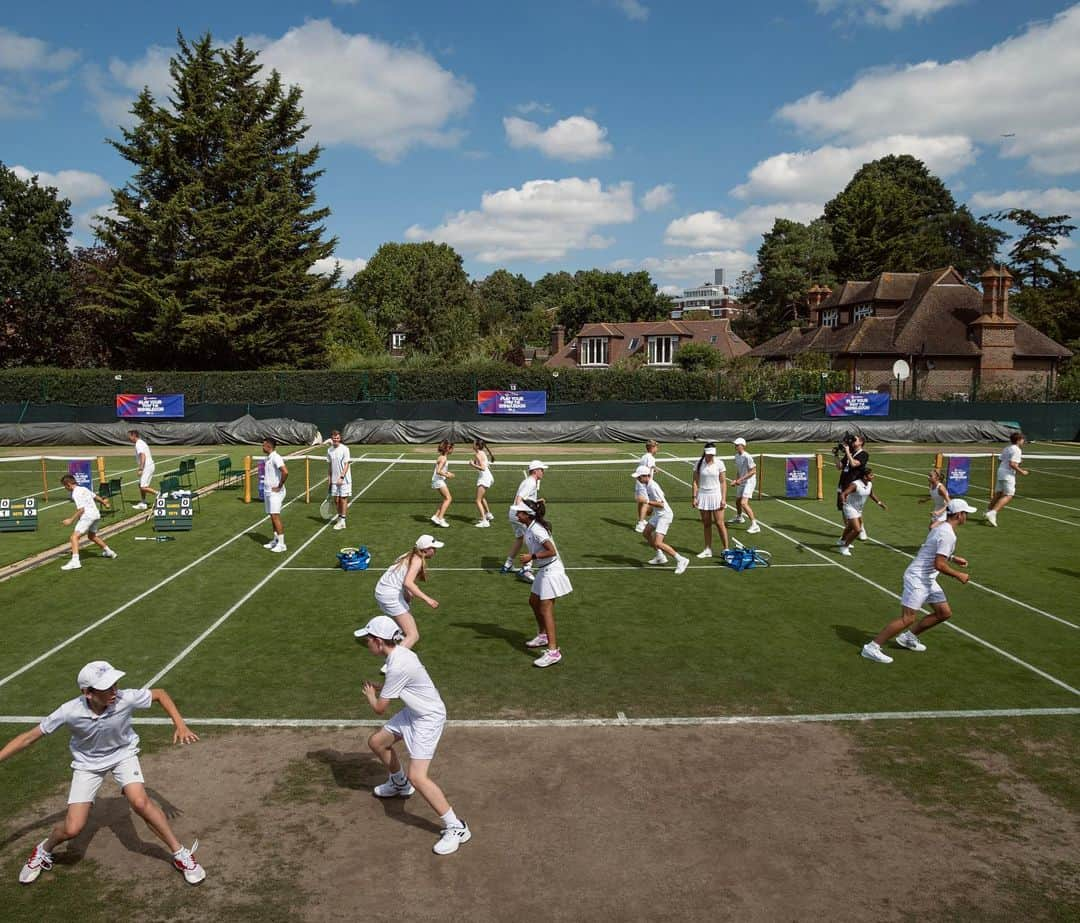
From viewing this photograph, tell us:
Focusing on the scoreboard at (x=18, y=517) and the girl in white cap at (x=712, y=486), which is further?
the scoreboard at (x=18, y=517)

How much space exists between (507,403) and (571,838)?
39.1 metres

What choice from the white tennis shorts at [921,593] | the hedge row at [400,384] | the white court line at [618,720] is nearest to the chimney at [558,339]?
the hedge row at [400,384]

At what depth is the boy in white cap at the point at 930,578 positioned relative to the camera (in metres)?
10.1

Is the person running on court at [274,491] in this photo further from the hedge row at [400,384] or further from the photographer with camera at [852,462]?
the hedge row at [400,384]

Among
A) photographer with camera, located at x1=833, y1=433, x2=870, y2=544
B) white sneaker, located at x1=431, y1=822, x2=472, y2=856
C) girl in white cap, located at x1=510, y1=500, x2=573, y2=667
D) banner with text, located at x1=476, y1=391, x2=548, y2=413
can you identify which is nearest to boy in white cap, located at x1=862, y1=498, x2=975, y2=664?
girl in white cap, located at x1=510, y1=500, x2=573, y2=667

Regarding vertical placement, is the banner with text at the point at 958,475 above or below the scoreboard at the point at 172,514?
above

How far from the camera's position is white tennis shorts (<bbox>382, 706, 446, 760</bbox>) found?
Result: 21.9 ft

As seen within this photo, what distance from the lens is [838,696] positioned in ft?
31.6

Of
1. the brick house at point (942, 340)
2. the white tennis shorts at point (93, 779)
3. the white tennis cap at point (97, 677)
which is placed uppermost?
the brick house at point (942, 340)

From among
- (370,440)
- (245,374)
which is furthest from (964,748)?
(245,374)

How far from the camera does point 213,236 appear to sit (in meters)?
50.9

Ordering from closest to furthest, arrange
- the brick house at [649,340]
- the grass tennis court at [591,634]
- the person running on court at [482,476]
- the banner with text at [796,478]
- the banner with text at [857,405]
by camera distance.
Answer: the grass tennis court at [591,634] → the person running on court at [482,476] → the banner with text at [796,478] → the banner with text at [857,405] → the brick house at [649,340]

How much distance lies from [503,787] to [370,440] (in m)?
31.9

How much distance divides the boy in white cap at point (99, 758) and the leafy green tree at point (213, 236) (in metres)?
48.5
